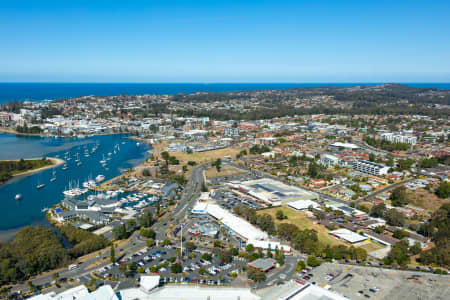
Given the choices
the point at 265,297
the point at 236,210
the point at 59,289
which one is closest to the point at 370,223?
the point at 236,210

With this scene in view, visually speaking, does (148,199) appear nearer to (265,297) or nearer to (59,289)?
(59,289)

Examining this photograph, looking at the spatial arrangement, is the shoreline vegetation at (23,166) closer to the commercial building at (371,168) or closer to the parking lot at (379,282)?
the parking lot at (379,282)

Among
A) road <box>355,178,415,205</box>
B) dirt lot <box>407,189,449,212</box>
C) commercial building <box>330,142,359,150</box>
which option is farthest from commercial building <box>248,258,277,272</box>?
commercial building <box>330,142,359,150</box>

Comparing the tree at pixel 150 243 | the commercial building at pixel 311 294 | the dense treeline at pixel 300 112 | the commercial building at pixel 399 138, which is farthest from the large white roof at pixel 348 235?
the dense treeline at pixel 300 112

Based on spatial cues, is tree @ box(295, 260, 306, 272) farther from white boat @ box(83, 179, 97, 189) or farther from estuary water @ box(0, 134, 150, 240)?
white boat @ box(83, 179, 97, 189)

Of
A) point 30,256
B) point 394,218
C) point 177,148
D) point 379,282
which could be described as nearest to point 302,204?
point 394,218

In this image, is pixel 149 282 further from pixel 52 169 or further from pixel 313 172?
pixel 52 169
